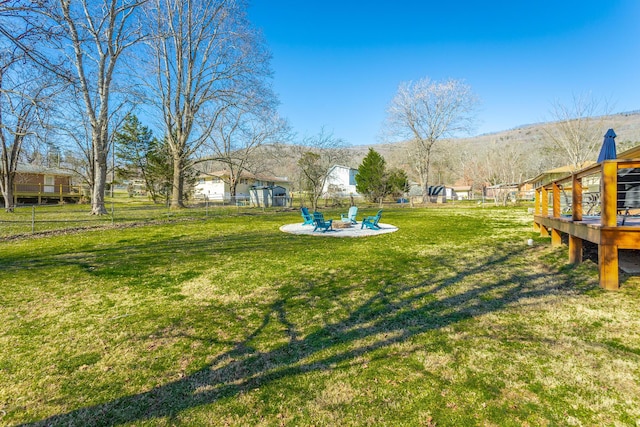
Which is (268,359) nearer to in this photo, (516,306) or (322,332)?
(322,332)

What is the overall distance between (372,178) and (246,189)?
1816 centimetres

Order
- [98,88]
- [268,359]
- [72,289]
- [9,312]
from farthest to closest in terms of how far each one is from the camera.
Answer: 1. [98,88]
2. [72,289]
3. [9,312]
4. [268,359]

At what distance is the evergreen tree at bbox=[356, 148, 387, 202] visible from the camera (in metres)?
34.1

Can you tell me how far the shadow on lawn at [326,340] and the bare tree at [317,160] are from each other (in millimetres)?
16634

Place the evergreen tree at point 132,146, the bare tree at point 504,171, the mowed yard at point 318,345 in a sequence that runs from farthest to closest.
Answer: the bare tree at point 504,171 → the evergreen tree at point 132,146 → the mowed yard at point 318,345

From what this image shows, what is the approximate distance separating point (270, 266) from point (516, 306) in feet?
14.1

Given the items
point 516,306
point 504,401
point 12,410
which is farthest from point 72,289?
point 516,306

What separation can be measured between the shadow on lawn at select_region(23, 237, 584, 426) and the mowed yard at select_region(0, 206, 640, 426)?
0.02 m

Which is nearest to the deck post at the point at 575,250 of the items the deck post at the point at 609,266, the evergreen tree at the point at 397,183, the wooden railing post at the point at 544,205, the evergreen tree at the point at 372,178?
the deck post at the point at 609,266

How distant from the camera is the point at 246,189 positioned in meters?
42.8

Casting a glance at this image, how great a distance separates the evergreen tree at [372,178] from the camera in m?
34.1

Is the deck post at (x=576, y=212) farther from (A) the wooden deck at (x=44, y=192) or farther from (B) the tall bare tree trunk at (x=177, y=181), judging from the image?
(A) the wooden deck at (x=44, y=192)

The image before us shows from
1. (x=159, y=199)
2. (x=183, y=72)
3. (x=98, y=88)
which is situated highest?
(x=183, y=72)

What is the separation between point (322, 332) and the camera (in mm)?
3379
